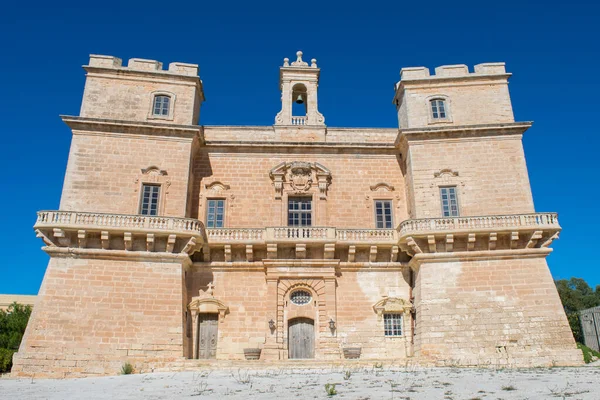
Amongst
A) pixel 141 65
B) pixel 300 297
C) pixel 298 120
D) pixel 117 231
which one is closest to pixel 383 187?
pixel 298 120

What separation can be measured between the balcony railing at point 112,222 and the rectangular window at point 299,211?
4.37m

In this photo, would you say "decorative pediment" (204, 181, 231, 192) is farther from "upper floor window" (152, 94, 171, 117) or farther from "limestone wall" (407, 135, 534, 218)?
"limestone wall" (407, 135, 534, 218)

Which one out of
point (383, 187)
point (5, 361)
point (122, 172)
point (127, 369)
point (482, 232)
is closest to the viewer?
point (127, 369)

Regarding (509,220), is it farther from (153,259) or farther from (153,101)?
(153,101)

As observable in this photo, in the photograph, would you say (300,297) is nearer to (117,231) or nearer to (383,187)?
(383,187)

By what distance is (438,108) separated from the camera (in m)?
22.3

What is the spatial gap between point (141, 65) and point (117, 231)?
8217 millimetres

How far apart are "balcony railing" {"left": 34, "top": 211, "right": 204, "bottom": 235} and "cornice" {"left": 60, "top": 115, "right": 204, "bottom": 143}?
153 inches

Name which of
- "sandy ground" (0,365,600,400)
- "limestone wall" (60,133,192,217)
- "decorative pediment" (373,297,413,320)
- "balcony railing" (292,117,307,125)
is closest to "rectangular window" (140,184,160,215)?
"limestone wall" (60,133,192,217)

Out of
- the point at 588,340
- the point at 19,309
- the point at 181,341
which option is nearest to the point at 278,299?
the point at 181,341

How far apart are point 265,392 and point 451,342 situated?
9740 mm

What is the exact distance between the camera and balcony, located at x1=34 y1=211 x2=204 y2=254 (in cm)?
1838

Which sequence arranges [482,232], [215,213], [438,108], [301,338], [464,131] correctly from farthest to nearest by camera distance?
[438,108] < [215,213] < [464,131] < [301,338] < [482,232]

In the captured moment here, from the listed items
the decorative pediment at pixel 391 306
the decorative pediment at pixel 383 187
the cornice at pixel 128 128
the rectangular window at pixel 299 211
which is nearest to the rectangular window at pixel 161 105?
the cornice at pixel 128 128
